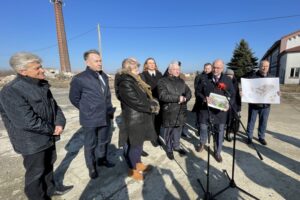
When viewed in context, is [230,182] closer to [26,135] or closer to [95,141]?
[95,141]

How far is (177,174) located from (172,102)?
121cm

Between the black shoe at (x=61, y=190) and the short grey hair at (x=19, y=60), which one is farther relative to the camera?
the black shoe at (x=61, y=190)

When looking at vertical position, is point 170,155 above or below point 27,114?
below

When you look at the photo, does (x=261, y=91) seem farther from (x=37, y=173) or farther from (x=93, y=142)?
(x=37, y=173)

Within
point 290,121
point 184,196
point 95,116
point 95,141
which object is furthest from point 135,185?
point 290,121

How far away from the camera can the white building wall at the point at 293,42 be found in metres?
23.9

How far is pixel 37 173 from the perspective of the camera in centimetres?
209

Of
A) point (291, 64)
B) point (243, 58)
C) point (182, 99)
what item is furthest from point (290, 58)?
point (182, 99)

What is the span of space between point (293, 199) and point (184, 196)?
1370 millimetres

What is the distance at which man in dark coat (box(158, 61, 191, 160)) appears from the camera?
3.29 meters

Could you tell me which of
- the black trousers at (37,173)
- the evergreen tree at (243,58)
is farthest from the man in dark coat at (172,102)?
the evergreen tree at (243,58)

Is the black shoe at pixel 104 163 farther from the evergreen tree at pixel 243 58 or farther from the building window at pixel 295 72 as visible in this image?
the evergreen tree at pixel 243 58

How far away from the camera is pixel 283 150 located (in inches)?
148

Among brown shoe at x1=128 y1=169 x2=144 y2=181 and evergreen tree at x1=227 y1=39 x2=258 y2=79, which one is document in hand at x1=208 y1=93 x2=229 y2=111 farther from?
evergreen tree at x1=227 y1=39 x2=258 y2=79
